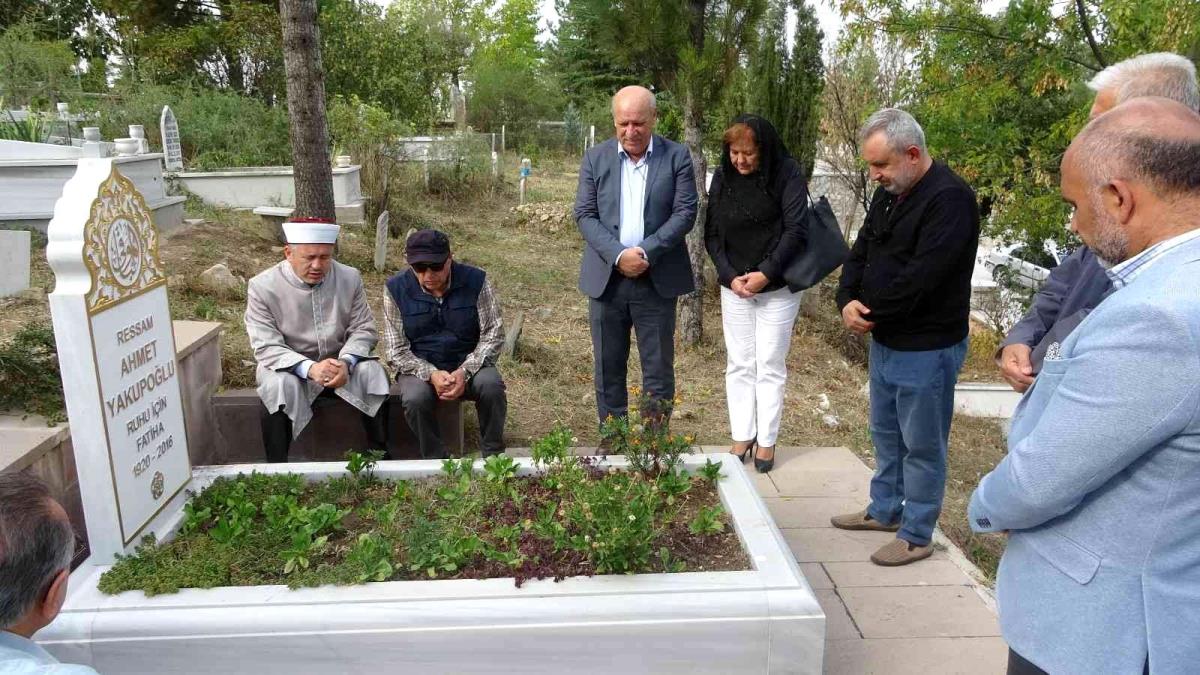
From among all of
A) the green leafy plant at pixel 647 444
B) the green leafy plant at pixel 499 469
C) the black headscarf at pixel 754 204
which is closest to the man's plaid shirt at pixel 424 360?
the green leafy plant at pixel 499 469

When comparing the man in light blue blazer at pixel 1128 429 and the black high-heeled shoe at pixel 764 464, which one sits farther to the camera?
the black high-heeled shoe at pixel 764 464

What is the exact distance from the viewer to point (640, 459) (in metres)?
3.12

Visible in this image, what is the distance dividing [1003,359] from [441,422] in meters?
2.58

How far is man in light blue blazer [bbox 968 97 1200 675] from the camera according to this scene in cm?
127

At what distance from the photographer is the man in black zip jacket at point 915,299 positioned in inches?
116

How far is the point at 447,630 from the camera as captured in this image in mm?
2205

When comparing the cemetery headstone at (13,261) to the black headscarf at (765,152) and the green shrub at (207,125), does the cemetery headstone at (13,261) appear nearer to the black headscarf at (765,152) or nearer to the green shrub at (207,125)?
the black headscarf at (765,152)

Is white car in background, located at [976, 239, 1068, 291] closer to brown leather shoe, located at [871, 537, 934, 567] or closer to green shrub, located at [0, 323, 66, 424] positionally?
brown leather shoe, located at [871, 537, 934, 567]

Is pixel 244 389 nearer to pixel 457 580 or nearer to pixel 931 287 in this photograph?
pixel 457 580

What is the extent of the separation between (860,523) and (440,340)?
83.3 inches

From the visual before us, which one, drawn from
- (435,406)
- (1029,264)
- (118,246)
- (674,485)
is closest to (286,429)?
(435,406)

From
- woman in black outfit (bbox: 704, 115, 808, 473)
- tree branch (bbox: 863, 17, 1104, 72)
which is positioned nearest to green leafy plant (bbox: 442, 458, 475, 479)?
woman in black outfit (bbox: 704, 115, 808, 473)

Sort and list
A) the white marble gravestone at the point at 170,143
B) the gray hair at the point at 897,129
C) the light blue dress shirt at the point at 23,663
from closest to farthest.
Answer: the light blue dress shirt at the point at 23,663, the gray hair at the point at 897,129, the white marble gravestone at the point at 170,143

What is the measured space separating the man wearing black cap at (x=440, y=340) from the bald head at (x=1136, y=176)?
292 cm
